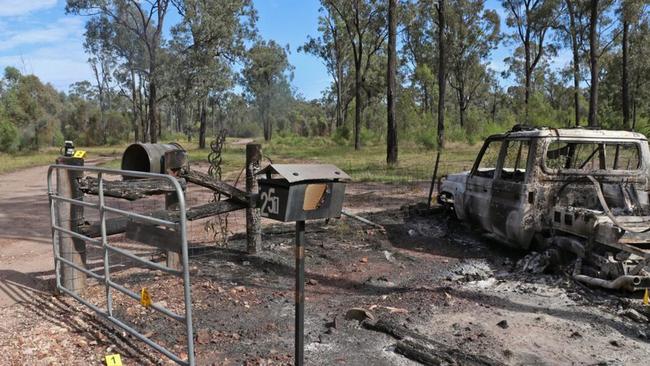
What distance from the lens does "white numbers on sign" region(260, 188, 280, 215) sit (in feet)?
10.2

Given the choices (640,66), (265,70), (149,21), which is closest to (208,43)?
(149,21)

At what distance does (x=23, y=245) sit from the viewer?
8367 mm

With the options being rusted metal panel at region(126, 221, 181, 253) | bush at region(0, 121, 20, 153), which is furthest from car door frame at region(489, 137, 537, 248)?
bush at region(0, 121, 20, 153)

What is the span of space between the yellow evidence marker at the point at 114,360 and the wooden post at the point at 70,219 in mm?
1875

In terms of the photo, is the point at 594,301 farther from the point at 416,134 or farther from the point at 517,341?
the point at 416,134

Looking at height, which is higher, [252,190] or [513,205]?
[252,190]

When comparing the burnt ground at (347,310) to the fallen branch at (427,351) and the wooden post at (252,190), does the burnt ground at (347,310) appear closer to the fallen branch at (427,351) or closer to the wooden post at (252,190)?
the fallen branch at (427,351)

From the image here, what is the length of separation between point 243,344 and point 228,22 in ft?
106

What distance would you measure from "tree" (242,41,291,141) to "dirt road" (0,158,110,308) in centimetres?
3076

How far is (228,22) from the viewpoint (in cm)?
3388

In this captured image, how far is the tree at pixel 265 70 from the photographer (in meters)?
46.6

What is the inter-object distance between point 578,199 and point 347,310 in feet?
11.7

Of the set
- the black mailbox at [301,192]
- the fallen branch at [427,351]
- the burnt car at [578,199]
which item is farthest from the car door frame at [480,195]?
the black mailbox at [301,192]

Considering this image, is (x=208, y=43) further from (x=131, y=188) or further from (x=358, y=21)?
(x=131, y=188)
